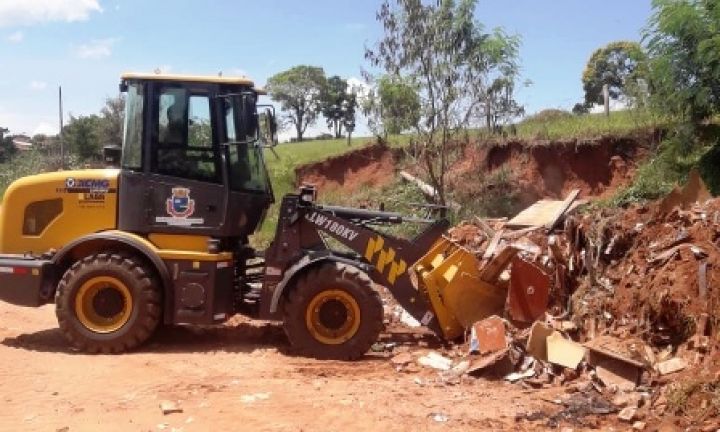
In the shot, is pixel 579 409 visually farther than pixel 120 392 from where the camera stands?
No

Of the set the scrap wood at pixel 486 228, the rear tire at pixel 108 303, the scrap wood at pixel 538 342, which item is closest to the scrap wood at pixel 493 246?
the scrap wood at pixel 486 228

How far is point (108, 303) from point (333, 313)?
7.85 feet

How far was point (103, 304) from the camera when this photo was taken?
26.1 ft

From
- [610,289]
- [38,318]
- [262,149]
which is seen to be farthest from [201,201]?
[610,289]

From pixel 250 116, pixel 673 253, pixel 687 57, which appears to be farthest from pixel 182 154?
pixel 687 57

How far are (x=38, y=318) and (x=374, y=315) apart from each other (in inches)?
196

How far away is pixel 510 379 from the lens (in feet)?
22.4

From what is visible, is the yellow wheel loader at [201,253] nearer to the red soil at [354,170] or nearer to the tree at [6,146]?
the red soil at [354,170]

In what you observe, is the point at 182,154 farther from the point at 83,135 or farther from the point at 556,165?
the point at 83,135

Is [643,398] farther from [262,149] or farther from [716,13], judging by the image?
[716,13]

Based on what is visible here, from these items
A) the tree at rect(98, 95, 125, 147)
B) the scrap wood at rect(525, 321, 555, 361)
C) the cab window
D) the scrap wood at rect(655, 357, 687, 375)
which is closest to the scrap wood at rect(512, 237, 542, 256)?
the scrap wood at rect(525, 321, 555, 361)

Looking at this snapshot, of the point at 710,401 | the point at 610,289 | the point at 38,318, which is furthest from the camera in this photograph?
the point at 38,318

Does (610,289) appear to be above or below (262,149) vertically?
below

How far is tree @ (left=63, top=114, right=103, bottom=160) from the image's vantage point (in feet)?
132
